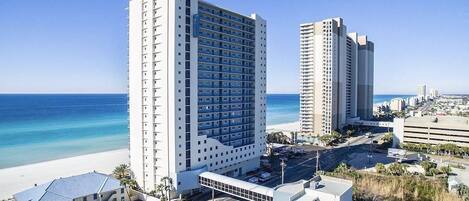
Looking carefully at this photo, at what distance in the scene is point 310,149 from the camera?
87000 millimetres

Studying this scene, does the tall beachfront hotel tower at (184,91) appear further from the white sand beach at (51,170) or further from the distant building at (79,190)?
the white sand beach at (51,170)

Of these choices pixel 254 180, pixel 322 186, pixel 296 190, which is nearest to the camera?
pixel 296 190

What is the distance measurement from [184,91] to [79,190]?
1970 cm

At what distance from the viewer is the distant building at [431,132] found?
80.1 metres

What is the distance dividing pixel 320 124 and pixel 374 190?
6058cm

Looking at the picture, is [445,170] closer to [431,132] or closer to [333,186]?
[431,132]

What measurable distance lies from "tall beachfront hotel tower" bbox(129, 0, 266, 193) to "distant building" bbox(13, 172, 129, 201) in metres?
7.29

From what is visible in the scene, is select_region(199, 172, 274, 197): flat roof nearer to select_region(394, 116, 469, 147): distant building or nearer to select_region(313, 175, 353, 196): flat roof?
select_region(313, 175, 353, 196): flat roof

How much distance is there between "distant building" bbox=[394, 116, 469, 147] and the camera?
80.1m

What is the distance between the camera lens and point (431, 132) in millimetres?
83000

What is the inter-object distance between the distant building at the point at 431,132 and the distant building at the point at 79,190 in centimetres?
7438

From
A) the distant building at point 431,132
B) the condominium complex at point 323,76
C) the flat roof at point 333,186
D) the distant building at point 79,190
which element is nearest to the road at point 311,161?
the distant building at point 431,132

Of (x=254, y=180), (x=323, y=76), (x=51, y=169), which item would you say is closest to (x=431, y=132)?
(x=323, y=76)

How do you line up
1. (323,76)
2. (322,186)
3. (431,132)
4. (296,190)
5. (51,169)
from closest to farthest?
1. (296,190)
2. (322,186)
3. (51,169)
4. (431,132)
5. (323,76)
